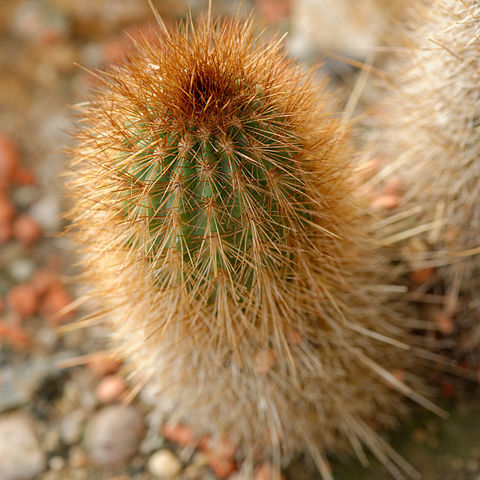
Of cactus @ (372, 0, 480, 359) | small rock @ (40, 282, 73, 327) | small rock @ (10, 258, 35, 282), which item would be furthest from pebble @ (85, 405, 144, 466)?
cactus @ (372, 0, 480, 359)

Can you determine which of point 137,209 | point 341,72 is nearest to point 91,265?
point 137,209

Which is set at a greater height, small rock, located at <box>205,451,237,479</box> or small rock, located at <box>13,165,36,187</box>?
small rock, located at <box>13,165,36,187</box>

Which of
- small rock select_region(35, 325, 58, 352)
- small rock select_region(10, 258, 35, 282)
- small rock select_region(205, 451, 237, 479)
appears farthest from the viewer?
small rock select_region(10, 258, 35, 282)

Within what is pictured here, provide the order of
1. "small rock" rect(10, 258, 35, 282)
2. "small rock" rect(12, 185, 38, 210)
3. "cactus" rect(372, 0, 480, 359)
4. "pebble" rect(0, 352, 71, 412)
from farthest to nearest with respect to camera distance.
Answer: "small rock" rect(12, 185, 38, 210)
"small rock" rect(10, 258, 35, 282)
"pebble" rect(0, 352, 71, 412)
"cactus" rect(372, 0, 480, 359)

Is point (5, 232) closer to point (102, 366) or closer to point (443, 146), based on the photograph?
point (102, 366)

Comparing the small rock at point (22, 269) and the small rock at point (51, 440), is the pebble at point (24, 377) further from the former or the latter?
the small rock at point (22, 269)

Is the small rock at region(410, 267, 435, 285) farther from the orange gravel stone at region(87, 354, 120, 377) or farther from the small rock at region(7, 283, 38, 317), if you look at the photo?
the small rock at region(7, 283, 38, 317)

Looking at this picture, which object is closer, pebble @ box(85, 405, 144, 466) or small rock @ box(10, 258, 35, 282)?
pebble @ box(85, 405, 144, 466)
